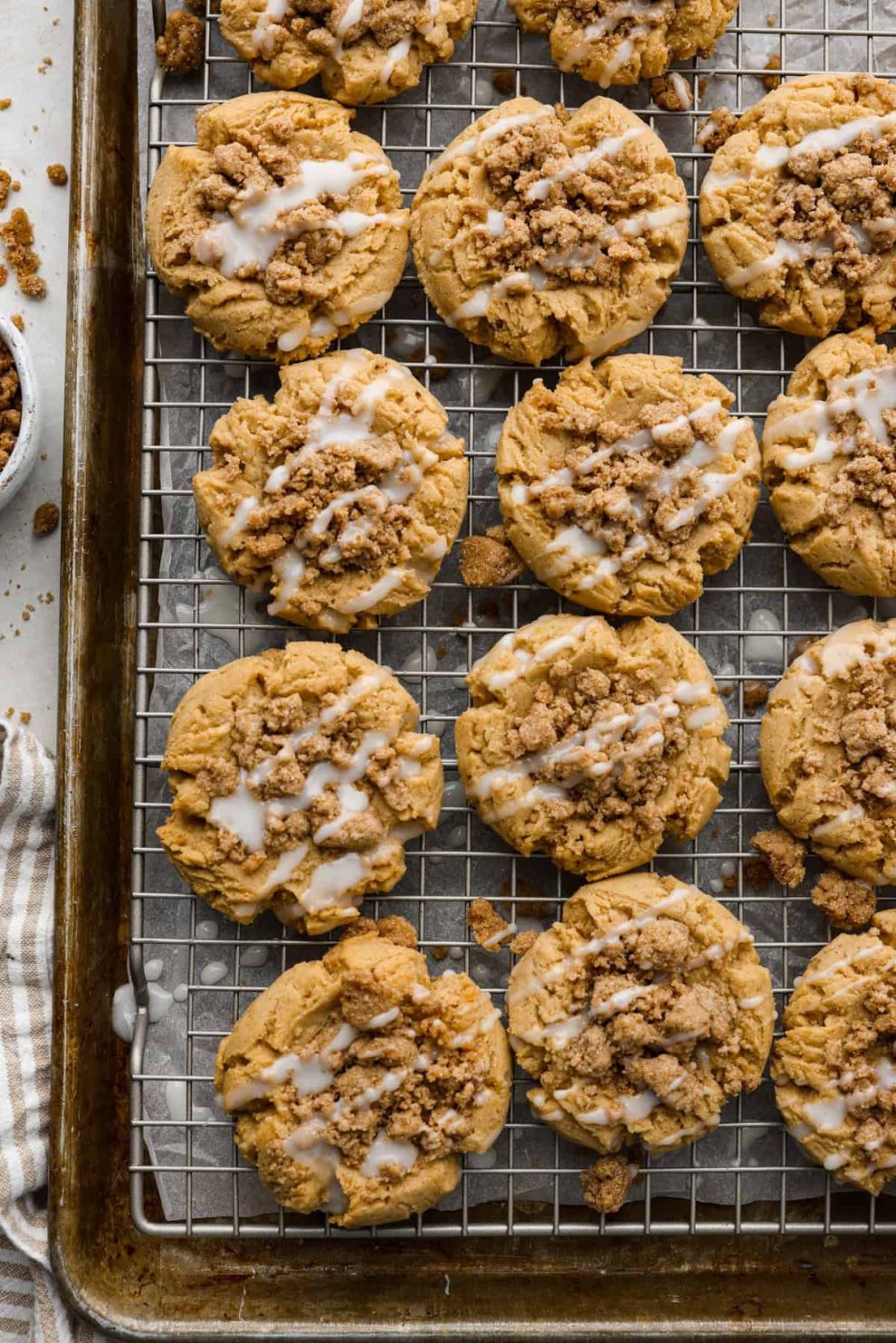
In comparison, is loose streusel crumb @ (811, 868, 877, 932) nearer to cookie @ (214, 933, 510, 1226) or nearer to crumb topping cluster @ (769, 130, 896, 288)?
cookie @ (214, 933, 510, 1226)

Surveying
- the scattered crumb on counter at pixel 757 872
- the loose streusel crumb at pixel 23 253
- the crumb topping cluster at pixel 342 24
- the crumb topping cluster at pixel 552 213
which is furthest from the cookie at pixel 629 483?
the loose streusel crumb at pixel 23 253

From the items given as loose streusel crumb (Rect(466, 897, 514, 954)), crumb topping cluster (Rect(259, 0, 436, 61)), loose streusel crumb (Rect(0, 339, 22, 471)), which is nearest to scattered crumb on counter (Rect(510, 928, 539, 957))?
loose streusel crumb (Rect(466, 897, 514, 954))

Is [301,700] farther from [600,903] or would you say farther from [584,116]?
[584,116]

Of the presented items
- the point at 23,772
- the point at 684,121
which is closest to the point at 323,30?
the point at 684,121

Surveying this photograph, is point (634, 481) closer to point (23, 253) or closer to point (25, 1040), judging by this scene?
point (23, 253)

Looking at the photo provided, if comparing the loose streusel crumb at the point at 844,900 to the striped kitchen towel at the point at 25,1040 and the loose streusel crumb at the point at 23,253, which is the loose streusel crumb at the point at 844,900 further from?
the loose streusel crumb at the point at 23,253

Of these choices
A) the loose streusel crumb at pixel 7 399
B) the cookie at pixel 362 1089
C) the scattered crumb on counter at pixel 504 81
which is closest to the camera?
the cookie at pixel 362 1089
